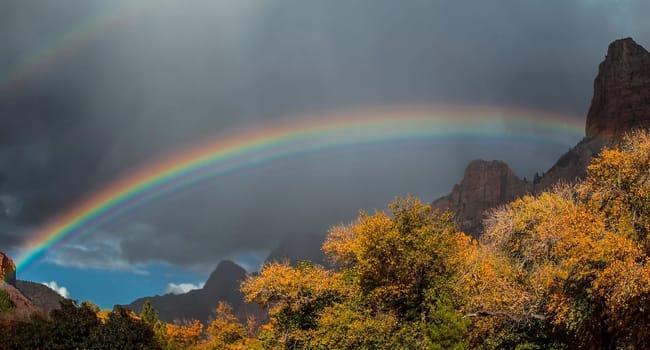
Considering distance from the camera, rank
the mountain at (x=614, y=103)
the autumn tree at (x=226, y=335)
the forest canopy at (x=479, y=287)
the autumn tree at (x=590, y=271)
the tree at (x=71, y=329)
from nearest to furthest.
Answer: the autumn tree at (x=590, y=271) < the forest canopy at (x=479, y=287) < the tree at (x=71, y=329) < the autumn tree at (x=226, y=335) < the mountain at (x=614, y=103)

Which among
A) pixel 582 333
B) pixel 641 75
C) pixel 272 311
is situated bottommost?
pixel 582 333

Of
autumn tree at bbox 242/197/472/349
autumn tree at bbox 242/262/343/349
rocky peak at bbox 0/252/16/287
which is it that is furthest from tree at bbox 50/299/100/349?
rocky peak at bbox 0/252/16/287

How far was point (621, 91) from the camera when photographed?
18038 cm

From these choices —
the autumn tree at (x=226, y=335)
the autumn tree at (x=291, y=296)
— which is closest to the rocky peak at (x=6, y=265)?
the autumn tree at (x=226, y=335)

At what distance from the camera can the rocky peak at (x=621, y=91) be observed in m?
172

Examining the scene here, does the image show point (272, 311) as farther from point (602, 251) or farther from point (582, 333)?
point (602, 251)

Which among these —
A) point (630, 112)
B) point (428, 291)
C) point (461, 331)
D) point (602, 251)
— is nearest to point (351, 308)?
point (428, 291)

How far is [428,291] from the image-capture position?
2856 centimetres

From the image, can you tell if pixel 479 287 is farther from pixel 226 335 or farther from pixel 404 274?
pixel 226 335

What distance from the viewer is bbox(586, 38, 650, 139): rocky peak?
563 ft

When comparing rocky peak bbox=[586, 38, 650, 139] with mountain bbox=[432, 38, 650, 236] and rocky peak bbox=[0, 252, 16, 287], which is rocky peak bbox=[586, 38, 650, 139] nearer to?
mountain bbox=[432, 38, 650, 236]

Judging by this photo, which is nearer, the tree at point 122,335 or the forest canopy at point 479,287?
the forest canopy at point 479,287

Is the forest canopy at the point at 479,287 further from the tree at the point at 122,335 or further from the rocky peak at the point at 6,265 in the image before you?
the rocky peak at the point at 6,265

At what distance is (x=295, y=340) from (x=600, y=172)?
22860 mm
